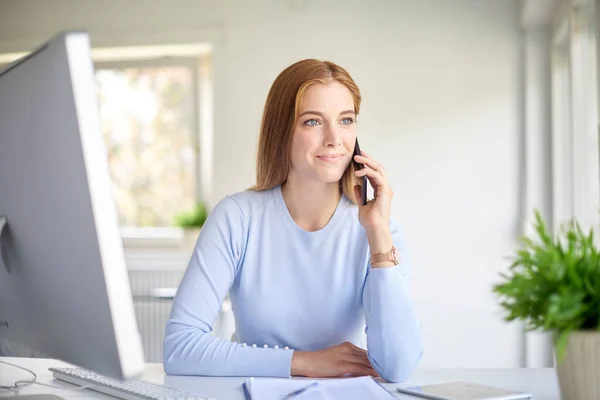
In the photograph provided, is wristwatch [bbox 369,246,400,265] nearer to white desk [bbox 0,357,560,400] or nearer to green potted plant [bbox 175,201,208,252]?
white desk [bbox 0,357,560,400]

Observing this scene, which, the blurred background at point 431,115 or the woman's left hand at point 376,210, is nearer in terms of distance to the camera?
the woman's left hand at point 376,210

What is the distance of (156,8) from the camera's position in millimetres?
4469

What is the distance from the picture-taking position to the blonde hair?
5.79ft

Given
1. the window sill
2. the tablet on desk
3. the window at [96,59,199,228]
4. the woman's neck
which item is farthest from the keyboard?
the window at [96,59,199,228]

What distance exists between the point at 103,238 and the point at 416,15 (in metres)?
3.61

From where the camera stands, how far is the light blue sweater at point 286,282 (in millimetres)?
1579

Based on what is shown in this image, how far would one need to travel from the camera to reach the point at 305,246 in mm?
1749

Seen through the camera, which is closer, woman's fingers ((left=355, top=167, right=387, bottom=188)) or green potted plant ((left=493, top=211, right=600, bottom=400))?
green potted plant ((left=493, top=211, right=600, bottom=400))

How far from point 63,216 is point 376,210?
0.94m

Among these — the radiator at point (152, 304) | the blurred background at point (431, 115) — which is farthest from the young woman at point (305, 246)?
the radiator at point (152, 304)

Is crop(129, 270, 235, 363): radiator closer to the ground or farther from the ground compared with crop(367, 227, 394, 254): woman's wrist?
closer to the ground

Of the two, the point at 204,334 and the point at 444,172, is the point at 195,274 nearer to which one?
the point at 204,334

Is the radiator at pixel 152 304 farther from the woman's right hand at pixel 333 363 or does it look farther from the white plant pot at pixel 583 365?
the white plant pot at pixel 583 365

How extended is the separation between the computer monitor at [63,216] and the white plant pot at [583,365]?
55 centimetres
